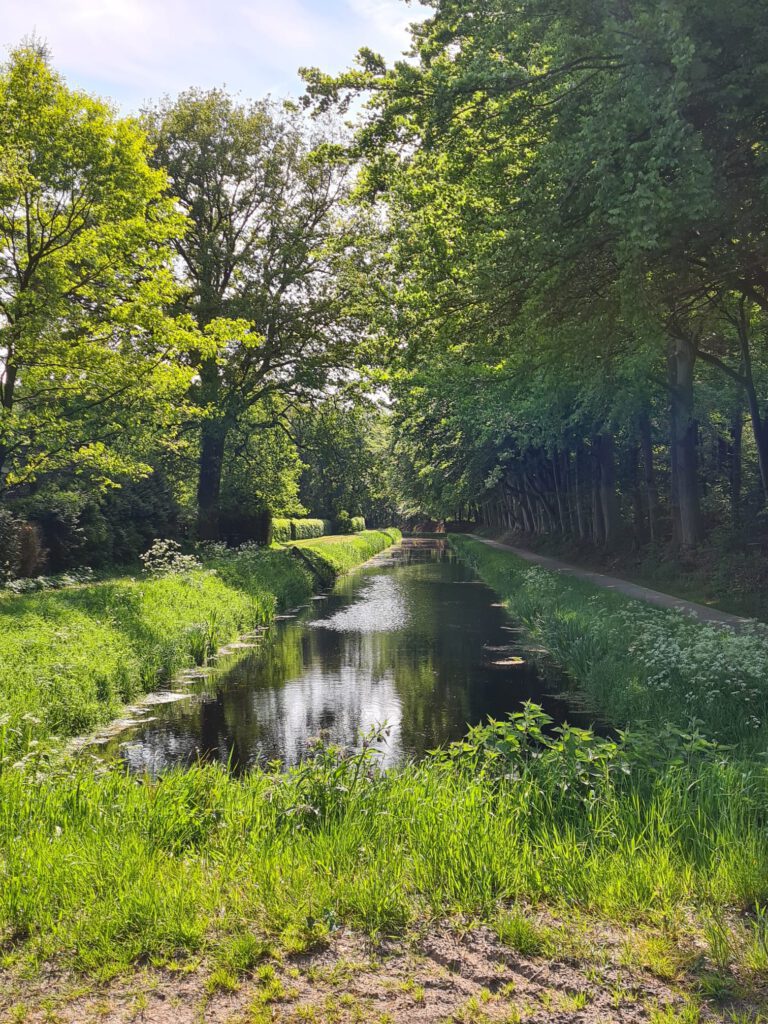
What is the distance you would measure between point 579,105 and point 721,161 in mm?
1865

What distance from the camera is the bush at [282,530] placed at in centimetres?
3561

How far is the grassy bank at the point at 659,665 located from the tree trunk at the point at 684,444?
14.4 feet

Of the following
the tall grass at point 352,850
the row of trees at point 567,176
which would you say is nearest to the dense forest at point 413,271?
the row of trees at point 567,176

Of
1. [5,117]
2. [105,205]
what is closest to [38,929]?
[105,205]

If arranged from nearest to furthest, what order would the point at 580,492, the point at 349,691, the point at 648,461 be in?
the point at 349,691 → the point at 648,461 → the point at 580,492

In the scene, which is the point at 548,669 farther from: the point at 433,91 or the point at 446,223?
the point at 433,91

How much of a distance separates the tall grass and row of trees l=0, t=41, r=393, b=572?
29.6 ft

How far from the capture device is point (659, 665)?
30.4ft

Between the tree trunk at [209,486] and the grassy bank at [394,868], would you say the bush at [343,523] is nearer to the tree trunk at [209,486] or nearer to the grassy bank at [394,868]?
the tree trunk at [209,486]

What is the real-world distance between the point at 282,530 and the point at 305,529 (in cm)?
711

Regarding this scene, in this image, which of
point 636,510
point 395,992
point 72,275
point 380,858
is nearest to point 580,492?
point 636,510

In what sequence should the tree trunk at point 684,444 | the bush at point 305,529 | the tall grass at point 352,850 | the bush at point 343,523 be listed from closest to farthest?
the tall grass at point 352,850 < the tree trunk at point 684,444 < the bush at point 305,529 < the bush at point 343,523

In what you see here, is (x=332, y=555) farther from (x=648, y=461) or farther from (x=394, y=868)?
(x=394, y=868)

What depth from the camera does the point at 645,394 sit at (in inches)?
714
